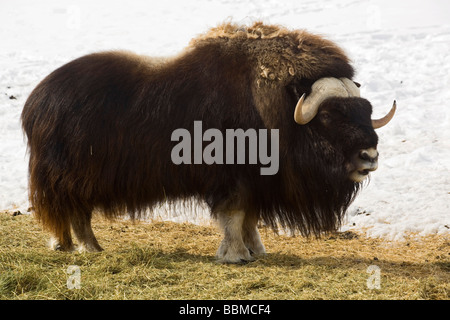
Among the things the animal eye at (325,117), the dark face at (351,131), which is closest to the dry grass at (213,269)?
the dark face at (351,131)

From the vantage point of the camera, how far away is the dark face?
10.9ft

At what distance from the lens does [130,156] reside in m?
3.68

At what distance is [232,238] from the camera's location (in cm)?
368

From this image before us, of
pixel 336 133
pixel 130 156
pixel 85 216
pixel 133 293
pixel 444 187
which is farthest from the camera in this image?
pixel 444 187

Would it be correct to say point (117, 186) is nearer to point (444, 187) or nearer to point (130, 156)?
point (130, 156)

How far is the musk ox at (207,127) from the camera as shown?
3.54 metres

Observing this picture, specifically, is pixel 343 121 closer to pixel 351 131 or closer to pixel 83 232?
pixel 351 131

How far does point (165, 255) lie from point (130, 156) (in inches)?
29.0

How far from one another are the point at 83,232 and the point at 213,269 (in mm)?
1087

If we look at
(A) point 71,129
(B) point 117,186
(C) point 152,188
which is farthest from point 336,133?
(A) point 71,129

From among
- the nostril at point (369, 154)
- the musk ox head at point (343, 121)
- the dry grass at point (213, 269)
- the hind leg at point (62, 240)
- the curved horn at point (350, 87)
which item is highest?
the curved horn at point (350, 87)

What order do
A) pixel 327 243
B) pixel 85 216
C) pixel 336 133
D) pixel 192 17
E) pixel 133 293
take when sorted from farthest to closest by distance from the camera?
pixel 192 17 → pixel 327 243 → pixel 85 216 → pixel 336 133 → pixel 133 293

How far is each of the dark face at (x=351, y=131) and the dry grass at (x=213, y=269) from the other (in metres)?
0.66

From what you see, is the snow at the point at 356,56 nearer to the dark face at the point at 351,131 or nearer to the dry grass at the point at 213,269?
the dry grass at the point at 213,269
